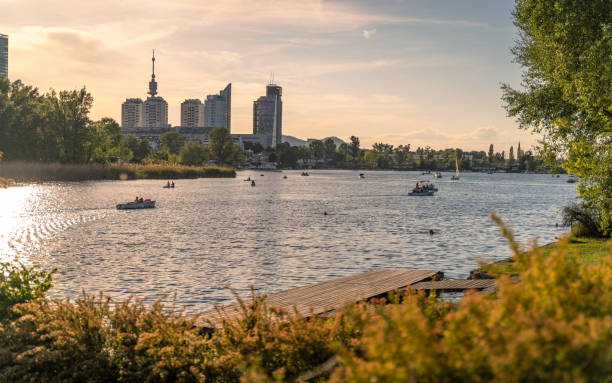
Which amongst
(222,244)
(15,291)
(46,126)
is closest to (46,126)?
(46,126)

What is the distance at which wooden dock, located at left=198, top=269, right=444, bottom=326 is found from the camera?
47.1ft

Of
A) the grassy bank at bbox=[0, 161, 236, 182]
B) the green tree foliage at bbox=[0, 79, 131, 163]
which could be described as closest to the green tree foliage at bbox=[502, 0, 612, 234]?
the grassy bank at bbox=[0, 161, 236, 182]

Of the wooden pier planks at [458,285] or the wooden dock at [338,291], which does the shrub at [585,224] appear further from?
the wooden pier planks at [458,285]

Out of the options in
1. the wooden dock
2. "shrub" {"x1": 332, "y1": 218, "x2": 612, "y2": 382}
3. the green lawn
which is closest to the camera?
"shrub" {"x1": 332, "y1": 218, "x2": 612, "y2": 382}

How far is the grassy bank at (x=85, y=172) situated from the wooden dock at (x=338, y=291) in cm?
8451

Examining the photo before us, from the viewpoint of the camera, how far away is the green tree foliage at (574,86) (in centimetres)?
2119

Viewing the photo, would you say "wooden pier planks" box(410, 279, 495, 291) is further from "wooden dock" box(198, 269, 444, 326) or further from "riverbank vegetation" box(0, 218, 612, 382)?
"riverbank vegetation" box(0, 218, 612, 382)

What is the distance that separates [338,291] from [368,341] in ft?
39.4

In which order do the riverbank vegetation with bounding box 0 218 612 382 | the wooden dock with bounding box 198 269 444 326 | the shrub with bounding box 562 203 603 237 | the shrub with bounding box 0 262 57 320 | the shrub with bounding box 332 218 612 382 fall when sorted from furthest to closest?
the shrub with bounding box 562 203 603 237 < the wooden dock with bounding box 198 269 444 326 < the shrub with bounding box 0 262 57 320 < the riverbank vegetation with bounding box 0 218 612 382 < the shrub with bounding box 332 218 612 382

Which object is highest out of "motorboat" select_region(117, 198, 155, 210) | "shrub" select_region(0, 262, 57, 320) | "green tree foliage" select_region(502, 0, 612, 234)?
"green tree foliage" select_region(502, 0, 612, 234)

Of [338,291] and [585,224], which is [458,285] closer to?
[338,291]

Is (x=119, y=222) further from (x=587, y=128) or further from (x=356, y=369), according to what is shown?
(x=356, y=369)

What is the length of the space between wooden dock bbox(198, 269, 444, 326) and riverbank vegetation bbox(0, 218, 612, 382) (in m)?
4.30

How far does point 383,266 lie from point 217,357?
A: 62.7ft
